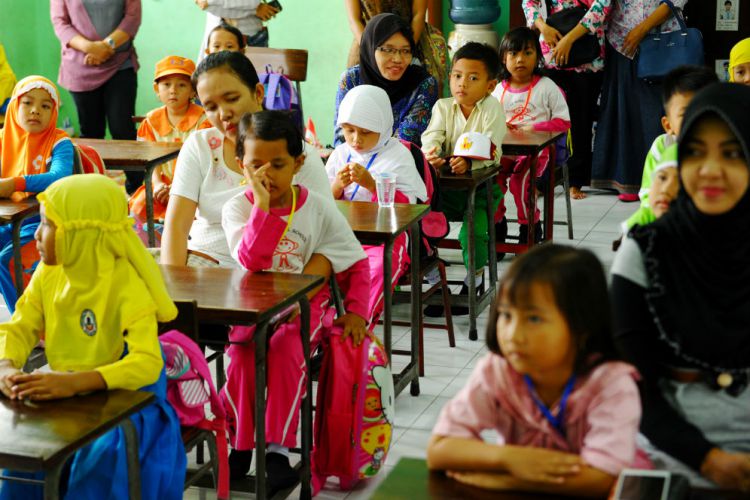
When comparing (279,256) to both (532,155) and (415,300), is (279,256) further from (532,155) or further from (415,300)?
(532,155)

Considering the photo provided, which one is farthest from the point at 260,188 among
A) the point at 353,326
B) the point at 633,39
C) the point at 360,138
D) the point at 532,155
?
the point at 633,39

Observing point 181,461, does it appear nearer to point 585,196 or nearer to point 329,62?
point 585,196

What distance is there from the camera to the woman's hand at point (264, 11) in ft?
22.9

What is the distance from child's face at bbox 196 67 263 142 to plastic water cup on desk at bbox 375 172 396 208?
668 millimetres

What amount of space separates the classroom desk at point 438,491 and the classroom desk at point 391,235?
5.86ft

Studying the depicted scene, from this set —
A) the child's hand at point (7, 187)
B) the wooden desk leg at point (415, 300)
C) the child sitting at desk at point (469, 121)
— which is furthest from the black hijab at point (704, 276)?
the child sitting at desk at point (469, 121)

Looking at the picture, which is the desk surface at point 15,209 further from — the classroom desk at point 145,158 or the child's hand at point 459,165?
the child's hand at point 459,165

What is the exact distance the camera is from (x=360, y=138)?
157 inches

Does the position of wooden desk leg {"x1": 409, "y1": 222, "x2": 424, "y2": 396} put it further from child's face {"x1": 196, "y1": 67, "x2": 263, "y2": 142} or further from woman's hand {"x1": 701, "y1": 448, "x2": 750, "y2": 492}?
woman's hand {"x1": 701, "y1": 448, "x2": 750, "y2": 492}

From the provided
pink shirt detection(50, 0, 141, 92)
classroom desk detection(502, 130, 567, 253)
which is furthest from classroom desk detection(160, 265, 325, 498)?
pink shirt detection(50, 0, 141, 92)

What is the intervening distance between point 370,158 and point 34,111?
1.39 metres

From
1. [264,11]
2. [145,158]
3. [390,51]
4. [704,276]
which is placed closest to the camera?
[704,276]

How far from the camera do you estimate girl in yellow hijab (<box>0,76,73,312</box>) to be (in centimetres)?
423

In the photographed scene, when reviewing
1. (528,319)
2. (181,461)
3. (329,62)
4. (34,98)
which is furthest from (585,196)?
(528,319)
